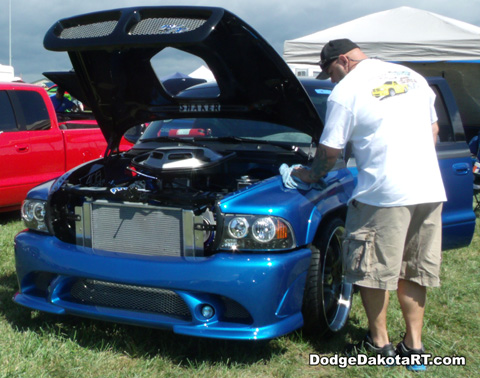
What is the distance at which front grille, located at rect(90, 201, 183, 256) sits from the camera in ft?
10.1

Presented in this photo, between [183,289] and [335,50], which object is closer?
[183,289]

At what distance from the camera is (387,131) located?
289 centimetres

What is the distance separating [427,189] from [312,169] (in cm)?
61

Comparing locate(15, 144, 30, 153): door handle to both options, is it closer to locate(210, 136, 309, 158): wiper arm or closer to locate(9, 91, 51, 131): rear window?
locate(9, 91, 51, 131): rear window

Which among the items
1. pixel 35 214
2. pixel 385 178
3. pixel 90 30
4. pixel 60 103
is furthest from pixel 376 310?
pixel 60 103

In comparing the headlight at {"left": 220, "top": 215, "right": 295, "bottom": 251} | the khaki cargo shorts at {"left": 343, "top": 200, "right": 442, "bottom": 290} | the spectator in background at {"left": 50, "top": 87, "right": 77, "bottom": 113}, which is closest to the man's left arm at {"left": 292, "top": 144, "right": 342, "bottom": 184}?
the khaki cargo shorts at {"left": 343, "top": 200, "right": 442, "bottom": 290}

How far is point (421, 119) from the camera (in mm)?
2941

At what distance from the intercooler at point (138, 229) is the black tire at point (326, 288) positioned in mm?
663

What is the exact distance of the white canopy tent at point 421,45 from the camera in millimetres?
10523

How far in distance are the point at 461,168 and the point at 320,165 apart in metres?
1.83

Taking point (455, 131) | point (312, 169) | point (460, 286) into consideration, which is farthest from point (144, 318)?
point (455, 131)

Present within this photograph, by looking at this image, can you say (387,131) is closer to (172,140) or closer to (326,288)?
(326,288)

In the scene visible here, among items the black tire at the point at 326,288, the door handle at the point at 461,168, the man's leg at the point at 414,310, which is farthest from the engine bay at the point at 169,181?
the door handle at the point at 461,168

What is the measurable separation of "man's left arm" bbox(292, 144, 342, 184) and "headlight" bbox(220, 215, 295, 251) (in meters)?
0.34
